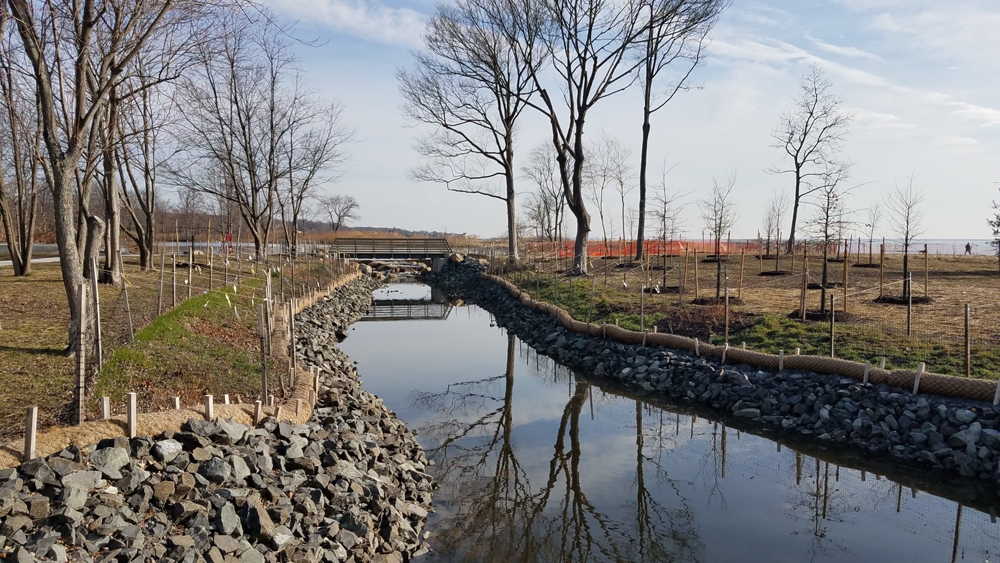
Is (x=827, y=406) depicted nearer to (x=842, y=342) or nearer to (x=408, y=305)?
(x=842, y=342)

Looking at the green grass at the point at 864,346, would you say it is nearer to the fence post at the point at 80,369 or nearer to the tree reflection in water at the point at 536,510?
the tree reflection in water at the point at 536,510

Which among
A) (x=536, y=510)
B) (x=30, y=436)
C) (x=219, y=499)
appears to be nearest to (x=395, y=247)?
(x=536, y=510)

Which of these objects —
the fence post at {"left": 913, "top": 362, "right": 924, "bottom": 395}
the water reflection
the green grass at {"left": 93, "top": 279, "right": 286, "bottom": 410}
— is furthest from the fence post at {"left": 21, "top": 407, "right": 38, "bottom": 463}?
the water reflection

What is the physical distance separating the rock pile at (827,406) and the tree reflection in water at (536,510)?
1.86m

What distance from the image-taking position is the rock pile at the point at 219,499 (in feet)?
15.0

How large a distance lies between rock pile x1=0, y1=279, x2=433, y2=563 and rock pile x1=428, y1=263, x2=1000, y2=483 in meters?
6.17

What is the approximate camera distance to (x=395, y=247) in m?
46.4

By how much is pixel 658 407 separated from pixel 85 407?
9311mm

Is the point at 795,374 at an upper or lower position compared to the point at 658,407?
upper

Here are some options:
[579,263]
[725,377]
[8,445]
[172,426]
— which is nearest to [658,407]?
[725,377]

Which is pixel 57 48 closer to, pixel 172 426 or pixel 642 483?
pixel 172 426

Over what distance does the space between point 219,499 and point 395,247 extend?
41.3 metres

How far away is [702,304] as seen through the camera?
54.2 feet

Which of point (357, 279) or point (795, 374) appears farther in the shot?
point (357, 279)
